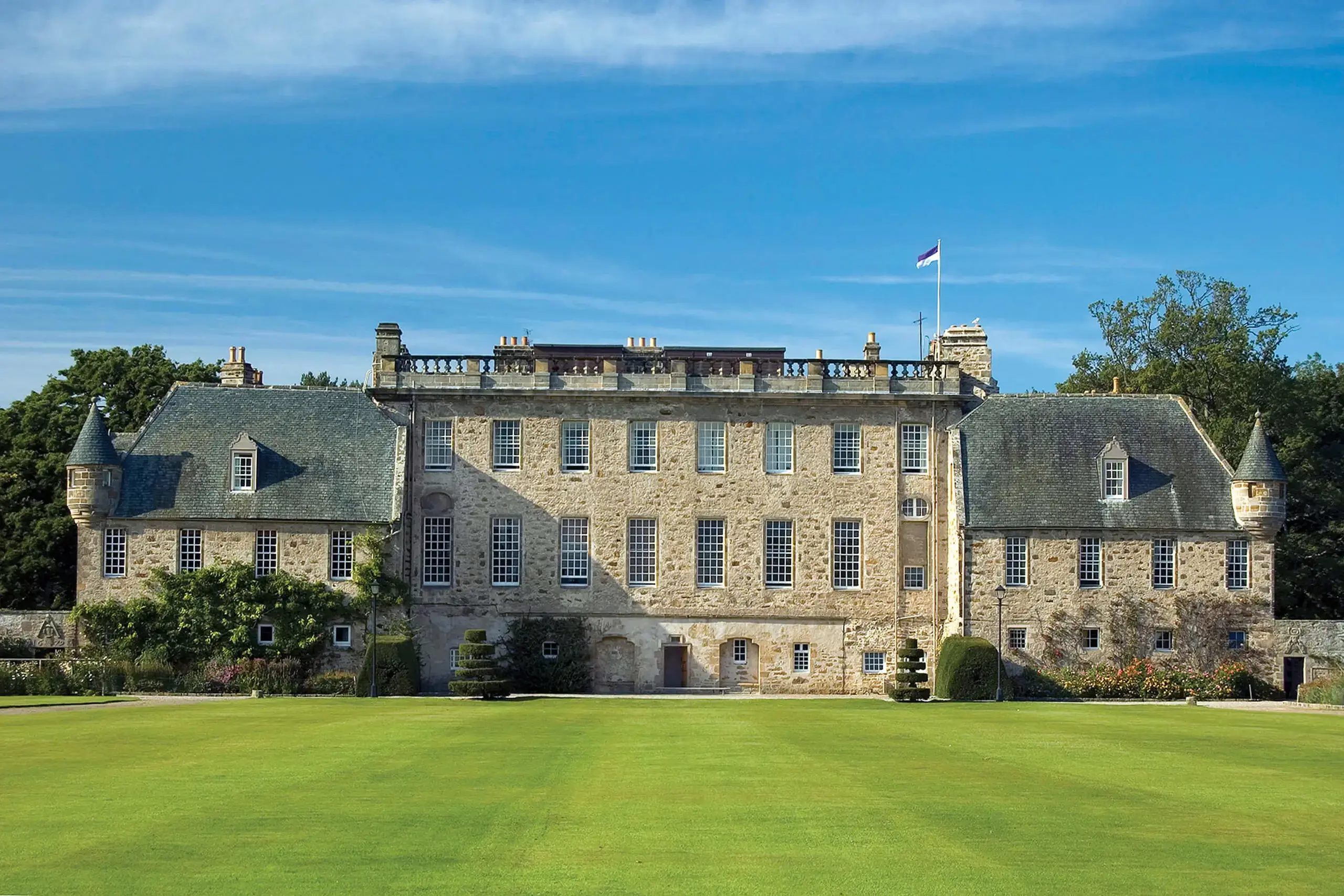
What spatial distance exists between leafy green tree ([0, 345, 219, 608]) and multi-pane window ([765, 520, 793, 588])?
74.3 ft

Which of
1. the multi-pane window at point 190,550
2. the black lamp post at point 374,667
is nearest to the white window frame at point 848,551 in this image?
the black lamp post at point 374,667

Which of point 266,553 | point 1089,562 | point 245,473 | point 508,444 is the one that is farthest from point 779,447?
point 245,473

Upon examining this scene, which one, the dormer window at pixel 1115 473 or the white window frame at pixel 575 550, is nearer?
the dormer window at pixel 1115 473

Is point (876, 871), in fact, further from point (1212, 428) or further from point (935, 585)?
point (1212, 428)

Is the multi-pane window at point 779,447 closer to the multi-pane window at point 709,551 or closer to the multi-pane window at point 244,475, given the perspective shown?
the multi-pane window at point 709,551

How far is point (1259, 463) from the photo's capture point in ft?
161

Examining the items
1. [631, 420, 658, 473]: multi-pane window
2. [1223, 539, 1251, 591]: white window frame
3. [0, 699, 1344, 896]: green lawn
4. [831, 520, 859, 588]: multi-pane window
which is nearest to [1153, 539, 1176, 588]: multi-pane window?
[1223, 539, 1251, 591]: white window frame

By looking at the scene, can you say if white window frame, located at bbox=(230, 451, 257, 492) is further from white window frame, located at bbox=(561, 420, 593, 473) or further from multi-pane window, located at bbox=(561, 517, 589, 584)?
multi-pane window, located at bbox=(561, 517, 589, 584)

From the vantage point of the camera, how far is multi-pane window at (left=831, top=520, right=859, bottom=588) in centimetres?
5103

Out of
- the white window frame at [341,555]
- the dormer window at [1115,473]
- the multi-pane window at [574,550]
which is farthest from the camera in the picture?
the multi-pane window at [574,550]

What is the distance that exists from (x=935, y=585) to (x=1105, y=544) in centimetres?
537

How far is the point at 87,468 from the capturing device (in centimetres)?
4859

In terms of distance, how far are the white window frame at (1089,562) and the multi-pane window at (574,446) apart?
15644mm

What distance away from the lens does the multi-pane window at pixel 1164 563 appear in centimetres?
4981
